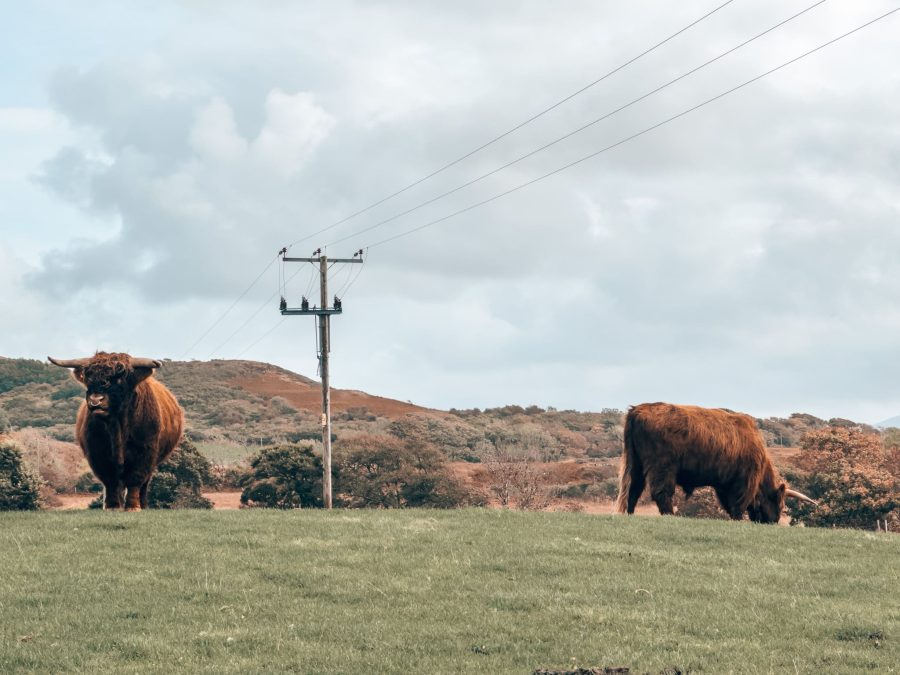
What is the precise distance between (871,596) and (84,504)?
145 feet

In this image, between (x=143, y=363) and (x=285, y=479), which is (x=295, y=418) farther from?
(x=143, y=363)

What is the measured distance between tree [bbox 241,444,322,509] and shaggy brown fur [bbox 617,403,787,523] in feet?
74.0

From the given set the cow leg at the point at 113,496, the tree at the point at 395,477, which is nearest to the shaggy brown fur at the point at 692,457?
the cow leg at the point at 113,496

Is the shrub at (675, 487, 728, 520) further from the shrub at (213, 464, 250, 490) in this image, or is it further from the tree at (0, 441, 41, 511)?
the tree at (0, 441, 41, 511)

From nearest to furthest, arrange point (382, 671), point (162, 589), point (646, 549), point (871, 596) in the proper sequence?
point (382, 671), point (162, 589), point (871, 596), point (646, 549)

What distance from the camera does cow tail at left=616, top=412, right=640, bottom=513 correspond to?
28000 mm

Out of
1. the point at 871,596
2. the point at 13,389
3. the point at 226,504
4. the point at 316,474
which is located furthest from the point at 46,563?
the point at 13,389

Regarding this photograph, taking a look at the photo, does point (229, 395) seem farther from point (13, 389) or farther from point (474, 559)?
point (474, 559)

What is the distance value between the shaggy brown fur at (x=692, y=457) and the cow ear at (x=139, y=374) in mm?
12311

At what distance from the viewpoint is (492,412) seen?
444ft

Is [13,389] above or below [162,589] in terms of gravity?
above

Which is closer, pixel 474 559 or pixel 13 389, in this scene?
pixel 474 559

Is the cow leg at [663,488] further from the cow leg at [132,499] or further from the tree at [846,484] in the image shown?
the tree at [846,484]

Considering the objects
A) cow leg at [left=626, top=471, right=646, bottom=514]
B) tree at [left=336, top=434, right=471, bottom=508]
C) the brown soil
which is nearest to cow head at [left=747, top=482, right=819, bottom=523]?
cow leg at [left=626, top=471, right=646, bottom=514]
